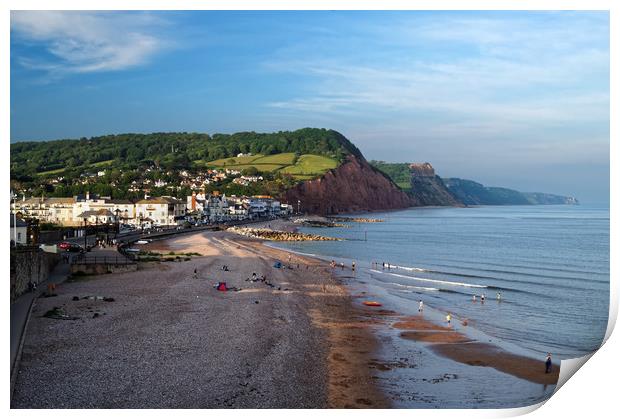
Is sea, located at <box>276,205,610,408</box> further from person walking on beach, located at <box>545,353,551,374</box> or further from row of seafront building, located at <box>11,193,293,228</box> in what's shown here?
row of seafront building, located at <box>11,193,293,228</box>

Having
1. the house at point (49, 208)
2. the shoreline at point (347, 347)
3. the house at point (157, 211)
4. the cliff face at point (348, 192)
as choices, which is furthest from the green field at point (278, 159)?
the shoreline at point (347, 347)

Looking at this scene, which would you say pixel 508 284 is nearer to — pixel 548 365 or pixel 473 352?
pixel 473 352

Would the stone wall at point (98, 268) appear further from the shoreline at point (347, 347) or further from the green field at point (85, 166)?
the green field at point (85, 166)

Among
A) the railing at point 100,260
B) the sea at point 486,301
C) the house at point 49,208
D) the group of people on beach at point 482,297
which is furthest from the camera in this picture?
the house at point 49,208

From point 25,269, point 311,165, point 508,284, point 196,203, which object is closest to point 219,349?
point 25,269

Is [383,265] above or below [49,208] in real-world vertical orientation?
below

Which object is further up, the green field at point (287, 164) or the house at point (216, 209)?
the green field at point (287, 164)
